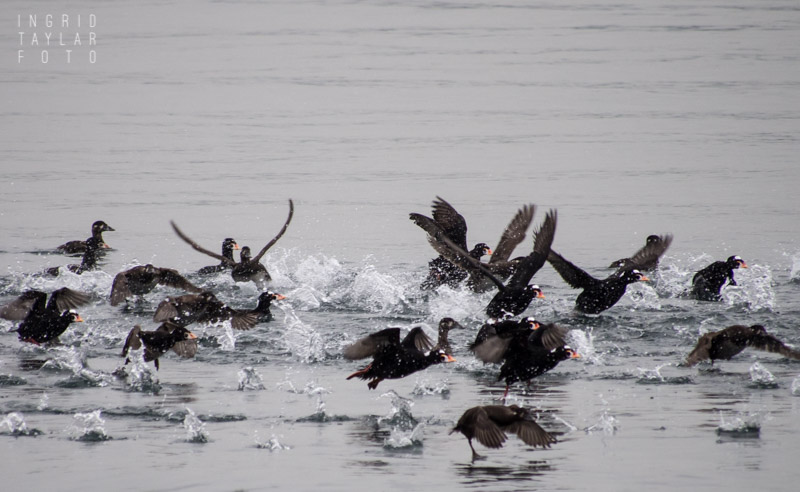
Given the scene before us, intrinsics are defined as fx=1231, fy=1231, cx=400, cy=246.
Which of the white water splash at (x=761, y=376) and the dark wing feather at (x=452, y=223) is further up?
the dark wing feather at (x=452, y=223)

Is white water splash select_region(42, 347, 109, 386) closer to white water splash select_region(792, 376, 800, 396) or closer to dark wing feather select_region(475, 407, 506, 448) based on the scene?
dark wing feather select_region(475, 407, 506, 448)

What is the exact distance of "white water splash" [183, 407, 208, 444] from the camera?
26.5ft

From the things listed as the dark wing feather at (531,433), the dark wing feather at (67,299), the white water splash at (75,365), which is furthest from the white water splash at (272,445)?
the dark wing feather at (67,299)

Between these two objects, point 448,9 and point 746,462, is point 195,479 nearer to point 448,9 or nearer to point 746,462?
A: point 746,462

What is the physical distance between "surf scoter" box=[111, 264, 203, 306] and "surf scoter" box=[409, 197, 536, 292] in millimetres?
2683

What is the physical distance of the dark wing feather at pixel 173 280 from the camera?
13.0 metres

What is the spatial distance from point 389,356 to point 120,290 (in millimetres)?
4521

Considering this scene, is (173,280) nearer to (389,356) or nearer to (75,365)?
(75,365)

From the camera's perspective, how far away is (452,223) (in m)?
14.2

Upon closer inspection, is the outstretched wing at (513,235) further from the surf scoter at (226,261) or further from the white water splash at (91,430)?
the white water splash at (91,430)

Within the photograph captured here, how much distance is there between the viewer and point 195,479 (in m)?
7.29

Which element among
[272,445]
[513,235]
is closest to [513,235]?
[513,235]

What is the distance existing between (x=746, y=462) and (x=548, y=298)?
5.99 m

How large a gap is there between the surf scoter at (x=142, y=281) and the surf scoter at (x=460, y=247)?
8.80 ft
